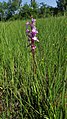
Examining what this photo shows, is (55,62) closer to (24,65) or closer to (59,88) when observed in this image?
(24,65)

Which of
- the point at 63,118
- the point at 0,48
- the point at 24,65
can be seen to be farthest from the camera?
the point at 0,48

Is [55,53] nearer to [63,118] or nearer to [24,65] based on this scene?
[24,65]

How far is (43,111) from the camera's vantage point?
107cm

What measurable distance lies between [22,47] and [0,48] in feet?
1.17

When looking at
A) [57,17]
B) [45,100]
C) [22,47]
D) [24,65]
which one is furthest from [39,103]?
[57,17]

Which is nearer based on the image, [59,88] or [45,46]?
[59,88]

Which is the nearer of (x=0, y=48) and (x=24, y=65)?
(x=24, y=65)

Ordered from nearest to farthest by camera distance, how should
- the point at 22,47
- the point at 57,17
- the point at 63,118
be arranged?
the point at 63,118
the point at 22,47
the point at 57,17

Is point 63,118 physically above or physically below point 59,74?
below

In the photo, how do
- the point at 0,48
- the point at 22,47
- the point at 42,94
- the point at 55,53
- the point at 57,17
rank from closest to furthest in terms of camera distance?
the point at 42,94 < the point at 55,53 < the point at 22,47 < the point at 0,48 < the point at 57,17

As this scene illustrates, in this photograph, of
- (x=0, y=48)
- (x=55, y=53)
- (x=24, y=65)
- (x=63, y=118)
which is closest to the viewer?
(x=63, y=118)

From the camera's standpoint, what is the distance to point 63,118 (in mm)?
1016

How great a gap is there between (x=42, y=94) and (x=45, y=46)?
85 centimetres

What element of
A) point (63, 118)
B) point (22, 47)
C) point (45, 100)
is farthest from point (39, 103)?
point (22, 47)
